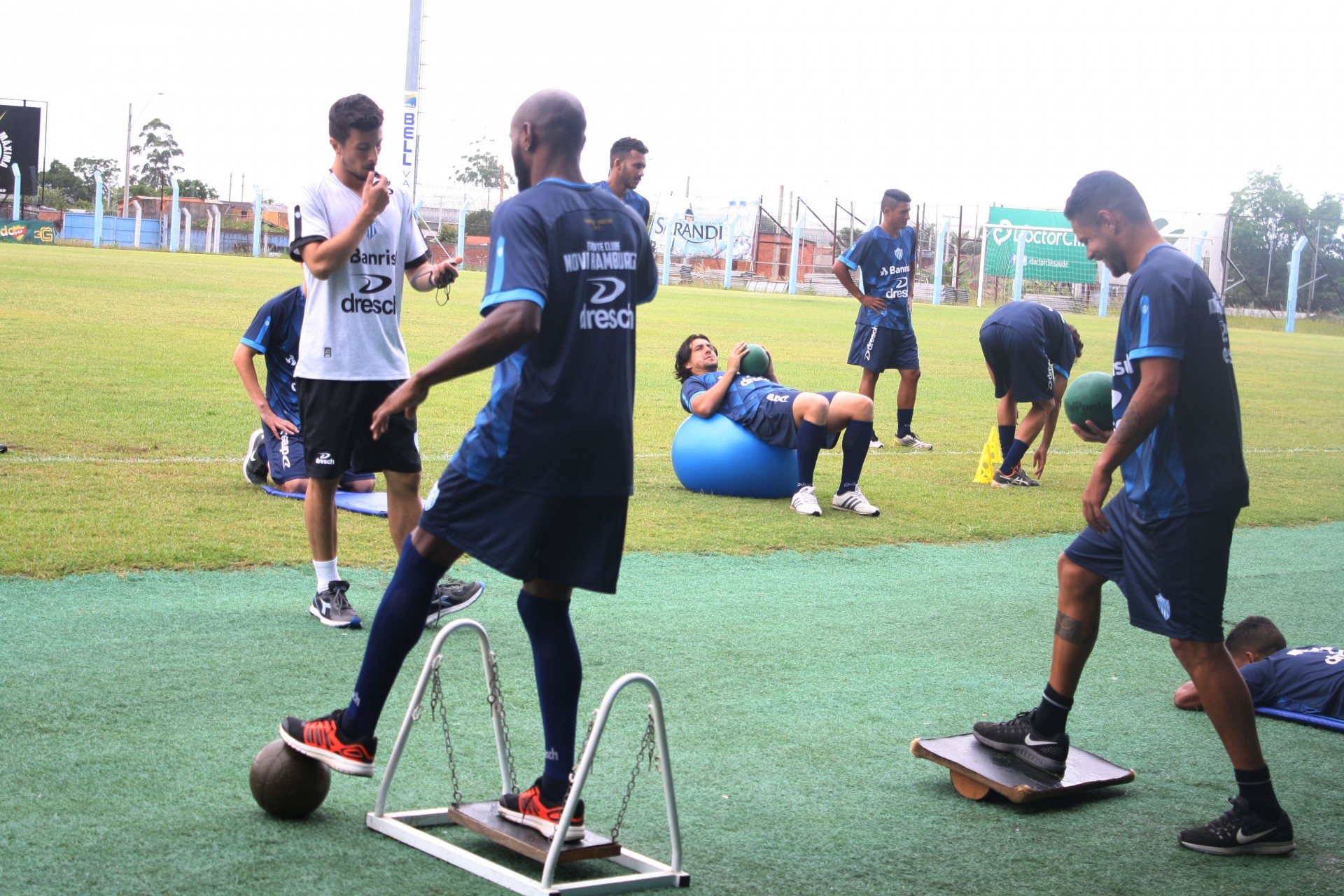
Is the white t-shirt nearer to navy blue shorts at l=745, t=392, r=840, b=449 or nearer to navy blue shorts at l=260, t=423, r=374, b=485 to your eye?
navy blue shorts at l=260, t=423, r=374, b=485

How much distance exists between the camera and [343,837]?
3.61 meters

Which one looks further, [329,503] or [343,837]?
[329,503]

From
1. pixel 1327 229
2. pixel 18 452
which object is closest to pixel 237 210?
pixel 1327 229

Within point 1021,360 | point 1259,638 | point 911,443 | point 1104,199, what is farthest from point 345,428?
point 911,443

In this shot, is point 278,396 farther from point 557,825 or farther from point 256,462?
point 557,825

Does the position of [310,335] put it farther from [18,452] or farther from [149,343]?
[149,343]

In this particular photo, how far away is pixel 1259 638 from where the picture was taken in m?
5.42

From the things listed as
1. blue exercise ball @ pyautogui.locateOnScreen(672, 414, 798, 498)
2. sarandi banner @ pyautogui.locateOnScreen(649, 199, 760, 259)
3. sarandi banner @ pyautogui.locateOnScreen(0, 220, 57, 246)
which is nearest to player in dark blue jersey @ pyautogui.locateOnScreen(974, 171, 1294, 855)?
blue exercise ball @ pyautogui.locateOnScreen(672, 414, 798, 498)

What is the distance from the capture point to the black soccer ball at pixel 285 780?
360cm

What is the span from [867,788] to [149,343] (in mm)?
16159

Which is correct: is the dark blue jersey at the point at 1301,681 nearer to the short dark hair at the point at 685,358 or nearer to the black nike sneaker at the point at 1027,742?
the black nike sneaker at the point at 1027,742

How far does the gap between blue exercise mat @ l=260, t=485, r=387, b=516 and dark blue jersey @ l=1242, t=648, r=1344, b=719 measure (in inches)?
205

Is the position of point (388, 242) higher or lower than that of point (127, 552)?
higher

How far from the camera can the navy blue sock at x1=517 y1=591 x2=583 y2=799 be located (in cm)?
359
